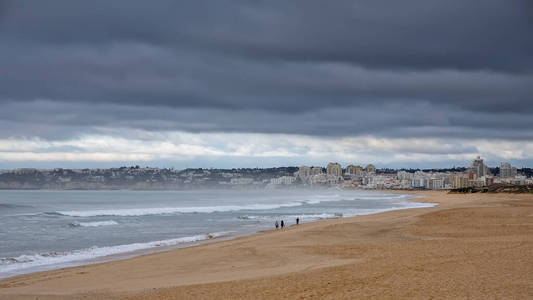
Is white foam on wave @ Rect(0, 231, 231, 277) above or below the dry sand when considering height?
below

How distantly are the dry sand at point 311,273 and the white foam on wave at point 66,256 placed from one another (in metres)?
2.40

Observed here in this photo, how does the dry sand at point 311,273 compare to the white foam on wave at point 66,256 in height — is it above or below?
above

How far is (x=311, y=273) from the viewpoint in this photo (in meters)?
14.4

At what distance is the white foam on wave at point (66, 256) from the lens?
1983cm

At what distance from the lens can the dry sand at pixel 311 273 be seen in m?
11.8

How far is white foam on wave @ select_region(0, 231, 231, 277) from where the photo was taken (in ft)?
65.1

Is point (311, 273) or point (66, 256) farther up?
point (311, 273)

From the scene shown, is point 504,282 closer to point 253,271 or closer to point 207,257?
point 253,271

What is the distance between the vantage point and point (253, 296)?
11.8 m

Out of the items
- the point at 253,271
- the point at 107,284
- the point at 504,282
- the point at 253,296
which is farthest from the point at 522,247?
the point at 107,284

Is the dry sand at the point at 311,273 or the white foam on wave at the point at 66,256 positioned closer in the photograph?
the dry sand at the point at 311,273

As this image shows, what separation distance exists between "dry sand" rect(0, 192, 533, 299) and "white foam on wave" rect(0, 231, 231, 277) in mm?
2400

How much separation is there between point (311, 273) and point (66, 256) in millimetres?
12481

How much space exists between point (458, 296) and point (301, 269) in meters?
5.50
